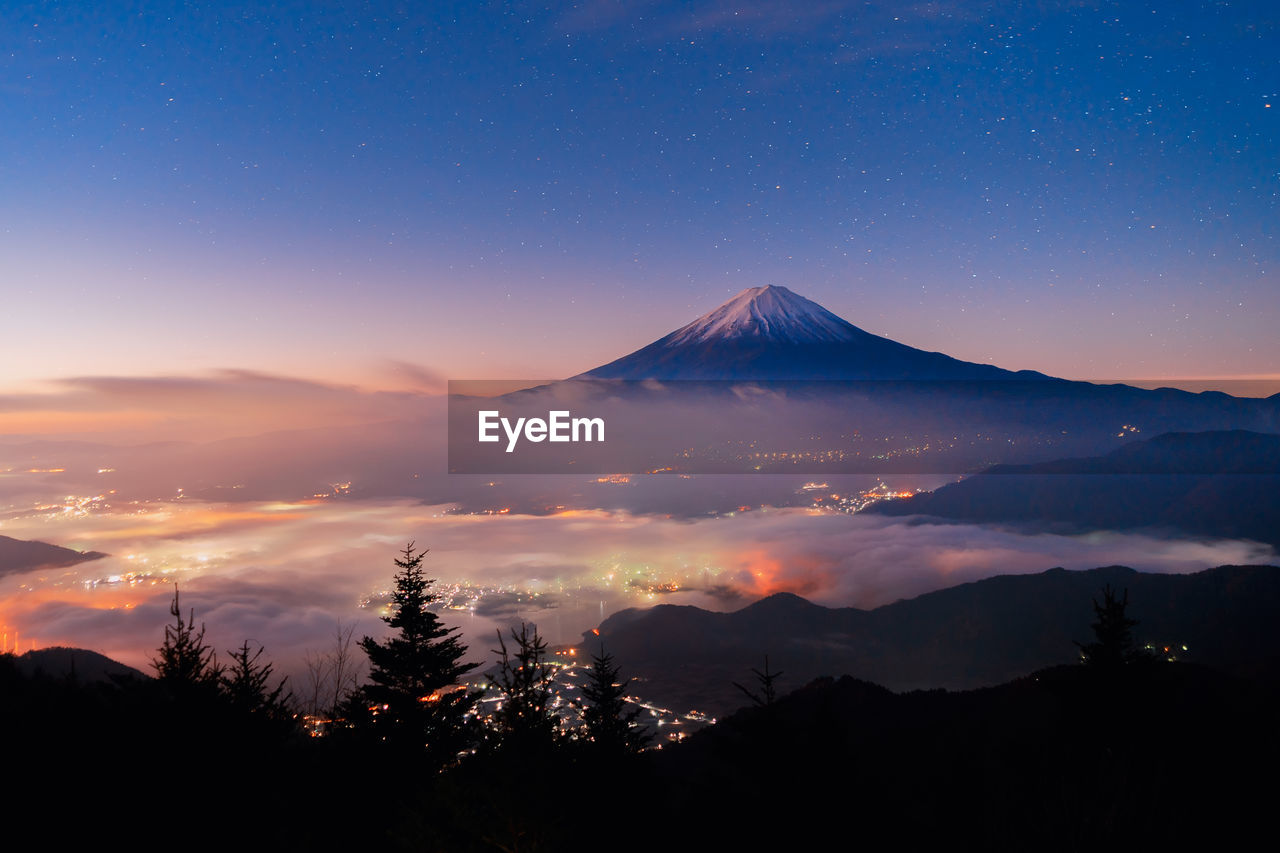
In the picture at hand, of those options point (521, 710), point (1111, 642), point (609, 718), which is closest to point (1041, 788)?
point (521, 710)

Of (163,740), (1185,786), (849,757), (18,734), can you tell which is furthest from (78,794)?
(1185,786)

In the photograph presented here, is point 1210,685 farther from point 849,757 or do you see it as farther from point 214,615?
point 214,615

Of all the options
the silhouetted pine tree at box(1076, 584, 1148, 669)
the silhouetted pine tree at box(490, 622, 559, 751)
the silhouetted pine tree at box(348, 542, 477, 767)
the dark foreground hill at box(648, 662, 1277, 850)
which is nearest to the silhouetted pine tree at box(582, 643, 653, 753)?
the dark foreground hill at box(648, 662, 1277, 850)

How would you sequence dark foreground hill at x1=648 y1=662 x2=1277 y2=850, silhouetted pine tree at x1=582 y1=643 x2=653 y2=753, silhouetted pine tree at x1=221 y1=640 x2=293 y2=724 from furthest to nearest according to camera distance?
silhouetted pine tree at x1=582 y1=643 x2=653 y2=753
silhouetted pine tree at x1=221 y1=640 x2=293 y2=724
dark foreground hill at x1=648 y1=662 x2=1277 y2=850

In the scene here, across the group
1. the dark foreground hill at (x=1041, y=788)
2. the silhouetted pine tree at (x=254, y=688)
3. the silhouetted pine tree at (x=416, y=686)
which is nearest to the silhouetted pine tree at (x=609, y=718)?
the dark foreground hill at (x=1041, y=788)

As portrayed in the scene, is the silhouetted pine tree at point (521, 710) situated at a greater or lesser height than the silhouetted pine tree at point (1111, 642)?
greater

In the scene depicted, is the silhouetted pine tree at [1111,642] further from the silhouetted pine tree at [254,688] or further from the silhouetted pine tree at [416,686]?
the silhouetted pine tree at [254,688]

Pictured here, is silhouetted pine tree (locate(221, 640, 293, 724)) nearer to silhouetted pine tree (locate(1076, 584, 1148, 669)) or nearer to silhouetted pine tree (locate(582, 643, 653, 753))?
silhouetted pine tree (locate(582, 643, 653, 753))

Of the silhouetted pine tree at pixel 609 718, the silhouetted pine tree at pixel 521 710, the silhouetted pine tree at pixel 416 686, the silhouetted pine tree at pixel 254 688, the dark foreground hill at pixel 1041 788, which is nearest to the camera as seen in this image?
the dark foreground hill at pixel 1041 788

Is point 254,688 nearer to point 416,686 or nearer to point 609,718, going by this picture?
point 416,686
